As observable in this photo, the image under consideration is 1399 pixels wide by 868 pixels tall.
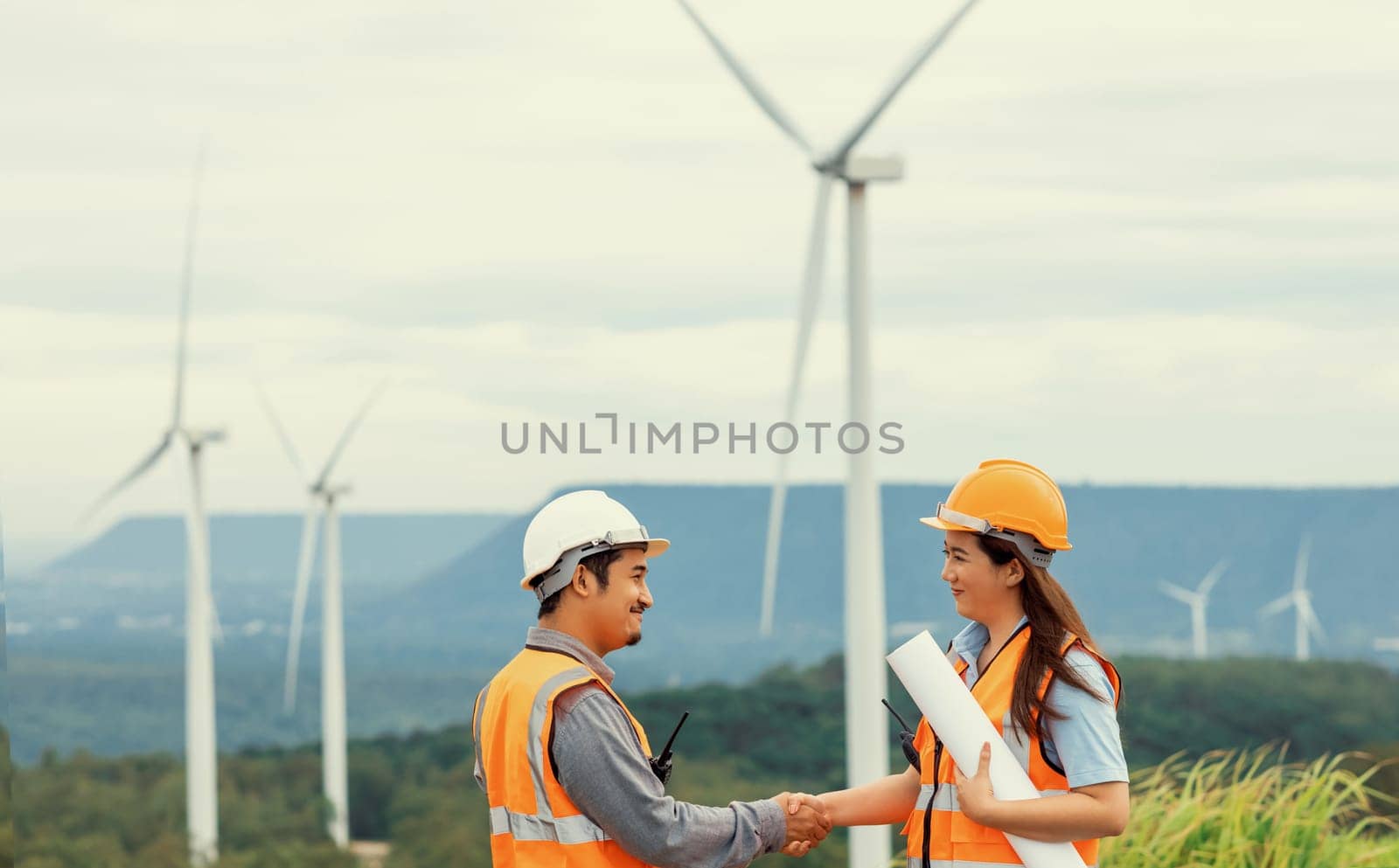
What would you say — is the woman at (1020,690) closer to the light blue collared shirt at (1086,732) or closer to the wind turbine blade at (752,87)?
the light blue collared shirt at (1086,732)

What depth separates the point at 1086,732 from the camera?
6.96 meters

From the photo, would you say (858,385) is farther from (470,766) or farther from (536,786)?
(470,766)

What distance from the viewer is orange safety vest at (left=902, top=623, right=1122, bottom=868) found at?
7.12 metres

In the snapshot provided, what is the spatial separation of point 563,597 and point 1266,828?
28.9 ft

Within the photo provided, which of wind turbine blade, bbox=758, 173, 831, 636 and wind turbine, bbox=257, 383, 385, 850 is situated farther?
wind turbine, bbox=257, 383, 385, 850

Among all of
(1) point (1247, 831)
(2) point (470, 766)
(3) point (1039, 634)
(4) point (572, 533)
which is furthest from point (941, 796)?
(2) point (470, 766)

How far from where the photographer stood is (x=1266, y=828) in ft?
46.5

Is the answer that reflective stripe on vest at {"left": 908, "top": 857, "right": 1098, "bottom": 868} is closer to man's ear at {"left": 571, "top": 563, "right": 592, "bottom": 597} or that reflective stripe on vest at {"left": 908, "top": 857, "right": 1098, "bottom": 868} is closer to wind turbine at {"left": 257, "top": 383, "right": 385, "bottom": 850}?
man's ear at {"left": 571, "top": 563, "right": 592, "bottom": 597}

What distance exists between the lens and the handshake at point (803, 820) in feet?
26.4

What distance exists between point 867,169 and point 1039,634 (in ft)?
71.9

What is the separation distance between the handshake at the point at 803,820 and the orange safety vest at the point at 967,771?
0.67 meters

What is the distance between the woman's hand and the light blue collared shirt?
25cm

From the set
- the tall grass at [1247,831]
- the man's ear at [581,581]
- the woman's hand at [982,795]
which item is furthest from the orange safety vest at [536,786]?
the tall grass at [1247,831]

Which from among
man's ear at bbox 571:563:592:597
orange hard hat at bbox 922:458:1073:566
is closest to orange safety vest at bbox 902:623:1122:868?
orange hard hat at bbox 922:458:1073:566
